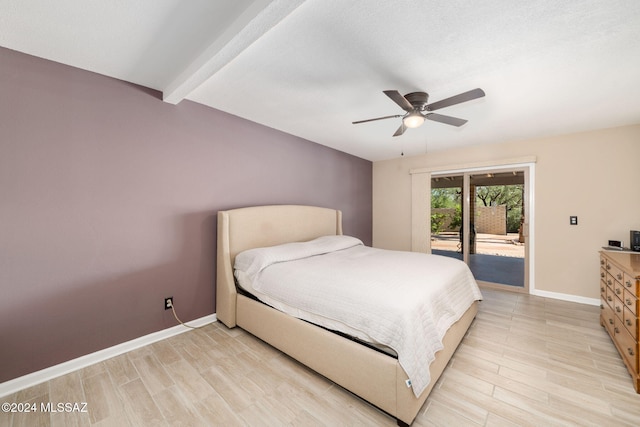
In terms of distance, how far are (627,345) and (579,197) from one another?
225cm

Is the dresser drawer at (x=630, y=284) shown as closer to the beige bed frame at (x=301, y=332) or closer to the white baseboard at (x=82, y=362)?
the beige bed frame at (x=301, y=332)

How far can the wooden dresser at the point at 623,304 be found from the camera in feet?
5.58

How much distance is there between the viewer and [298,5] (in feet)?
4.04

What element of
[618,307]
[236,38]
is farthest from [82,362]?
[618,307]

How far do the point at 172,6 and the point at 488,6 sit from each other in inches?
69.2

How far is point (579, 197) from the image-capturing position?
330 cm

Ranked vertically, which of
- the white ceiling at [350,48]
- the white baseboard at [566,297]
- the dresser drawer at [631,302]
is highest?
the white ceiling at [350,48]

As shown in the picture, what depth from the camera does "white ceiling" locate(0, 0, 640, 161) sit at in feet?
4.49

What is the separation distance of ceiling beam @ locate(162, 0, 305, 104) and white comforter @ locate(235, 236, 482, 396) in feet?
5.38

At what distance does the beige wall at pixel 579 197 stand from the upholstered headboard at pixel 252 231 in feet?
9.83

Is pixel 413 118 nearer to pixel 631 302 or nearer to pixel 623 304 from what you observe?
pixel 631 302

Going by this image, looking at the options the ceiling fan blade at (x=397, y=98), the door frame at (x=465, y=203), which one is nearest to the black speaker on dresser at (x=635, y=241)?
the door frame at (x=465, y=203)

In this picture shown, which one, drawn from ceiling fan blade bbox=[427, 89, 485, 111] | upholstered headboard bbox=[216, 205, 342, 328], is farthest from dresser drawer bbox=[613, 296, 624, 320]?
upholstered headboard bbox=[216, 205, 342, 328]

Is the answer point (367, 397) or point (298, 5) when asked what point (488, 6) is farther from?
point (367, 397)
